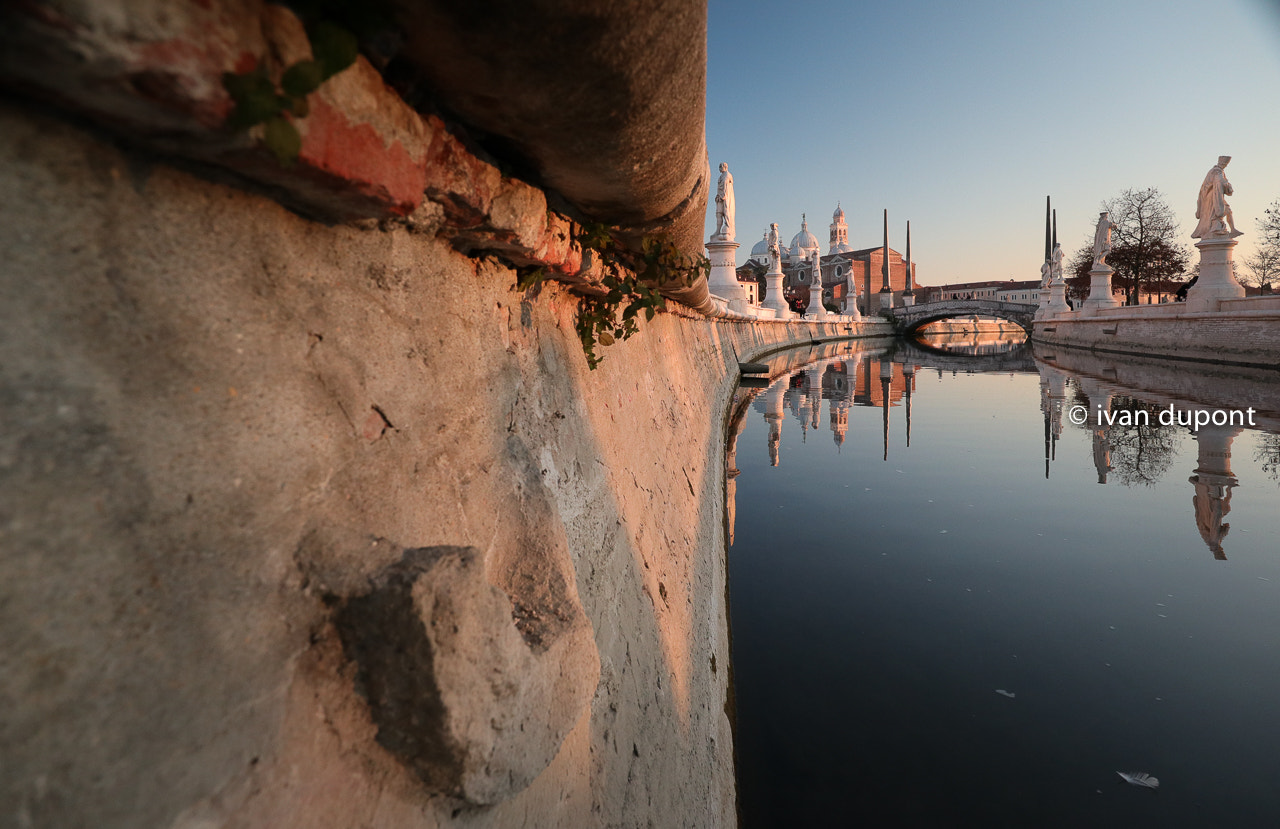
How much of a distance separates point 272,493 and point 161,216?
1.30 ft

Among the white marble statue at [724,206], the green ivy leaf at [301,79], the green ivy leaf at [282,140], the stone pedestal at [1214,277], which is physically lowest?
the green ivy leaf at [282,140]

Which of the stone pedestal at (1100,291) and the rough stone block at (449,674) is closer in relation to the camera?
the rough stone block at (449,674)

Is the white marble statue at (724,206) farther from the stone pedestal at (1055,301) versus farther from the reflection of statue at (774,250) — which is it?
the stone pedestal at (1055,301)

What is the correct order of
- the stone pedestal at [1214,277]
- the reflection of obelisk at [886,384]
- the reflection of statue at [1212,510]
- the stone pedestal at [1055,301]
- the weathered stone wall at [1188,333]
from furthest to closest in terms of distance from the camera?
the stone pedestal at [1055,301]
the stone pedestal at [1214,277]
the weathered stone wall at [1188,333]
the reflection of obelisk at [886,384]
the reflection of statue at [1212,510]

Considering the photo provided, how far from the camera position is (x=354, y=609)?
2.87 feet

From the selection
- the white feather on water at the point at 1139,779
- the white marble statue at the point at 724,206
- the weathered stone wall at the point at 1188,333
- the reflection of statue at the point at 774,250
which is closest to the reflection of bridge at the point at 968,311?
the weathered stone wall at the point at 1188,333

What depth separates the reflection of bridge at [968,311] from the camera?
43.0 metres

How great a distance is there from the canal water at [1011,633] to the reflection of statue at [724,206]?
6.31 m

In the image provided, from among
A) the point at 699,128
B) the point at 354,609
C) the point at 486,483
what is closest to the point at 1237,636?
the point at 699,128

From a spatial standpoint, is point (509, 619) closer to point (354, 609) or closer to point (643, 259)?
point (354, 609)

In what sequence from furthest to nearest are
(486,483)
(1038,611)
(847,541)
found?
(847,541) → (1038,611) → (486,483)

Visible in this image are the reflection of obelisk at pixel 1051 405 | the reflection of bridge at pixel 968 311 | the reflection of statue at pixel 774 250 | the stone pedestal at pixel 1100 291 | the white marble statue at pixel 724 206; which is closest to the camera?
the reflection of obelisk at pixel 1051 405

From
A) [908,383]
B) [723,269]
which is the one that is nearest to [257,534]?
[723,269]

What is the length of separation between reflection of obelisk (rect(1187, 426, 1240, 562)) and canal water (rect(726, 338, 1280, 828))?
34mm
